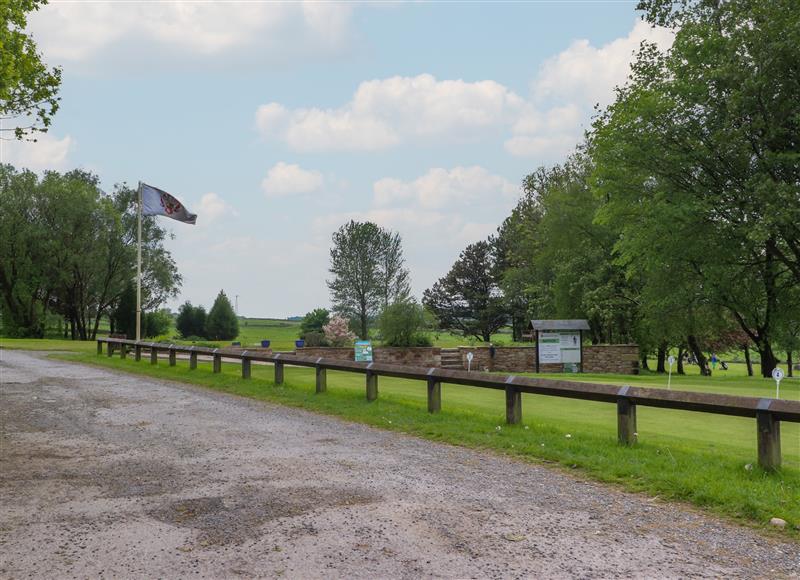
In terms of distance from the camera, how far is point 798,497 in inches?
216

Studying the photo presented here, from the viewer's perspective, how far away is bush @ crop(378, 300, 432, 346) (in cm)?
3419

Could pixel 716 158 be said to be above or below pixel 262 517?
above

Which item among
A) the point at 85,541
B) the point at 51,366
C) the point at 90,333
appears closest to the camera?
A: the point at 85,541

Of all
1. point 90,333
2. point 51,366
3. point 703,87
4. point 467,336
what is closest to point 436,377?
point 51,366

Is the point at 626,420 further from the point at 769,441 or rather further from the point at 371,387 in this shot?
the point at 371,387

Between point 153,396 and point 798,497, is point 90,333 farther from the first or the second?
point 798,497

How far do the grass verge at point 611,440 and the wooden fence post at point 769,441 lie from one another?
4.6 inches

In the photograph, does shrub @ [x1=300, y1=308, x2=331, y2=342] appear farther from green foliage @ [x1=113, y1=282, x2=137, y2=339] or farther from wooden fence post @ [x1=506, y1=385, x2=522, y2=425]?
wooden fence post @ [x1=506, y1=385, x2=522, y2=425]

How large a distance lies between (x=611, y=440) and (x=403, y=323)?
26178 mm

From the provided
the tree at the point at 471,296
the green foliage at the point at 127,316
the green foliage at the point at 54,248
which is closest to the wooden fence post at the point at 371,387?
the green foliage at the point at 127,316

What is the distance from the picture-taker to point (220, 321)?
56.9 metres

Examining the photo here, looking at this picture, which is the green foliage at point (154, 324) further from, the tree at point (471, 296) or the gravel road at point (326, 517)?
the gravel road at point (326, 517)

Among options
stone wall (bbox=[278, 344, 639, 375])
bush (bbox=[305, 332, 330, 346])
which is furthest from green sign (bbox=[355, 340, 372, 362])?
bush (bbox=[305, 332, 330, 346])

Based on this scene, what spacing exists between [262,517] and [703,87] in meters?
24.1
